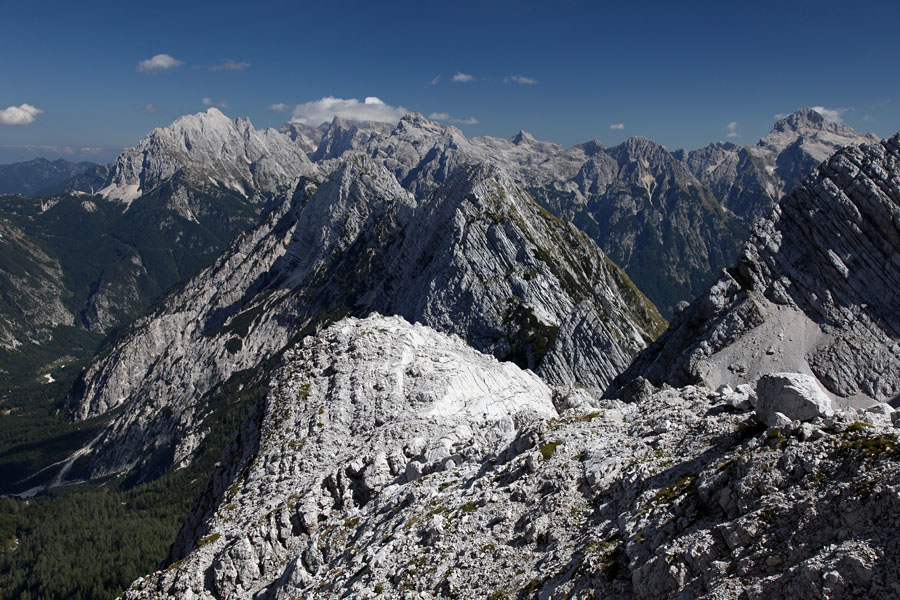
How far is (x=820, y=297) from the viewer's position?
7856 centimetres

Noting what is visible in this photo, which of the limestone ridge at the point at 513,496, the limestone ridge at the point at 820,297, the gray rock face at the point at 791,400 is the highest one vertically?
the limestone ridge at the point at 820,297

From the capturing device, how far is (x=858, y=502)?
49.2 ft

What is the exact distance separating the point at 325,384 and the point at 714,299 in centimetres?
6007

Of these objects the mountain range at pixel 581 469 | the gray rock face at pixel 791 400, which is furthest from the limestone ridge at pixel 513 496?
the gray rock face at pixel 791 400

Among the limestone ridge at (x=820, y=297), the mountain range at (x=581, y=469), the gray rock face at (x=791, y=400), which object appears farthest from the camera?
the limestone ridge at (x=820, y=297)

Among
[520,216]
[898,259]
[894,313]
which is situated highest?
[520,216]

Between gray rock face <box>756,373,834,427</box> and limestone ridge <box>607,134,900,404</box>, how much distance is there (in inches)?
2098

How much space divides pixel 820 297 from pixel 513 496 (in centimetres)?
7191

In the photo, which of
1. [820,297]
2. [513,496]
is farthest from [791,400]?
[820,297]

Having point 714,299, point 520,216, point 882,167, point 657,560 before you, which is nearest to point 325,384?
point 657,560

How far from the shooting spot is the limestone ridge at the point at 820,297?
73188 mm

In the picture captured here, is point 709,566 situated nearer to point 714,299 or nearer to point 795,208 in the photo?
point 714,299

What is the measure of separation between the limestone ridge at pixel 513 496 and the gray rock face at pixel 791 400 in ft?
3.24

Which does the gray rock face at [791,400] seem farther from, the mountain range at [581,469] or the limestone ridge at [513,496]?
the limestone ridge at [513,496]
